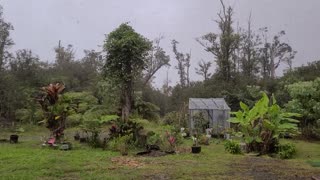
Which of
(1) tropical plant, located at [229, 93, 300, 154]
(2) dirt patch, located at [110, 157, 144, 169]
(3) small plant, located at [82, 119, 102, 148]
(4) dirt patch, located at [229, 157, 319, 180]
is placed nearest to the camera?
(4) dirt patch, located at [229, 157, 319, 180]

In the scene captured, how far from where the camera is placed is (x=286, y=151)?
11.2 meters

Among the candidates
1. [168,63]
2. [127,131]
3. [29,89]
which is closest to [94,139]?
[127,131]

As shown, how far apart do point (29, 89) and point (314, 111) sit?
15465 millimetres

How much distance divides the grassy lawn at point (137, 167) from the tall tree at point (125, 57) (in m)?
4.60

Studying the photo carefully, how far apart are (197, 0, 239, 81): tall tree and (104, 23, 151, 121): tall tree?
1372cm

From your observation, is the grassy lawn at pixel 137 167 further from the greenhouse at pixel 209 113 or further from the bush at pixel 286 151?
the greenhouse at pixel 209 113

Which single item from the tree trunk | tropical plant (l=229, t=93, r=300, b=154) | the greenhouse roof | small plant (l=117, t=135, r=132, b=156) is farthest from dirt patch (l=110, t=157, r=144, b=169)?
the greenhouse roof

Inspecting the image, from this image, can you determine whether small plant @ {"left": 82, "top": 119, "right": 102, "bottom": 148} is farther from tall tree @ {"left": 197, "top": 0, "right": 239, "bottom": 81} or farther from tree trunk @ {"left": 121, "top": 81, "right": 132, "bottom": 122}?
tall tree @ {"left": 197, "top": 0, "right": 239, "bottom": 81}

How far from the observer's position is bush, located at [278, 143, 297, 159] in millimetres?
11031

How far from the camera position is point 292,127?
11180 millimetres

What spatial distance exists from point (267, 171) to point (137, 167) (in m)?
2.80

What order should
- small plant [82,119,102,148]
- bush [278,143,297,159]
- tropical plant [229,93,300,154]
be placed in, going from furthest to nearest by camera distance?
small plant [82,119,102,148], tropical plant [229,93,300,154], bush [278,143,297,159]

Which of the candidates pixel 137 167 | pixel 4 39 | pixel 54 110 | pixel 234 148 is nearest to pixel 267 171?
pixel 137 167

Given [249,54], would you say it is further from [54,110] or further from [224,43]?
[54,110]
